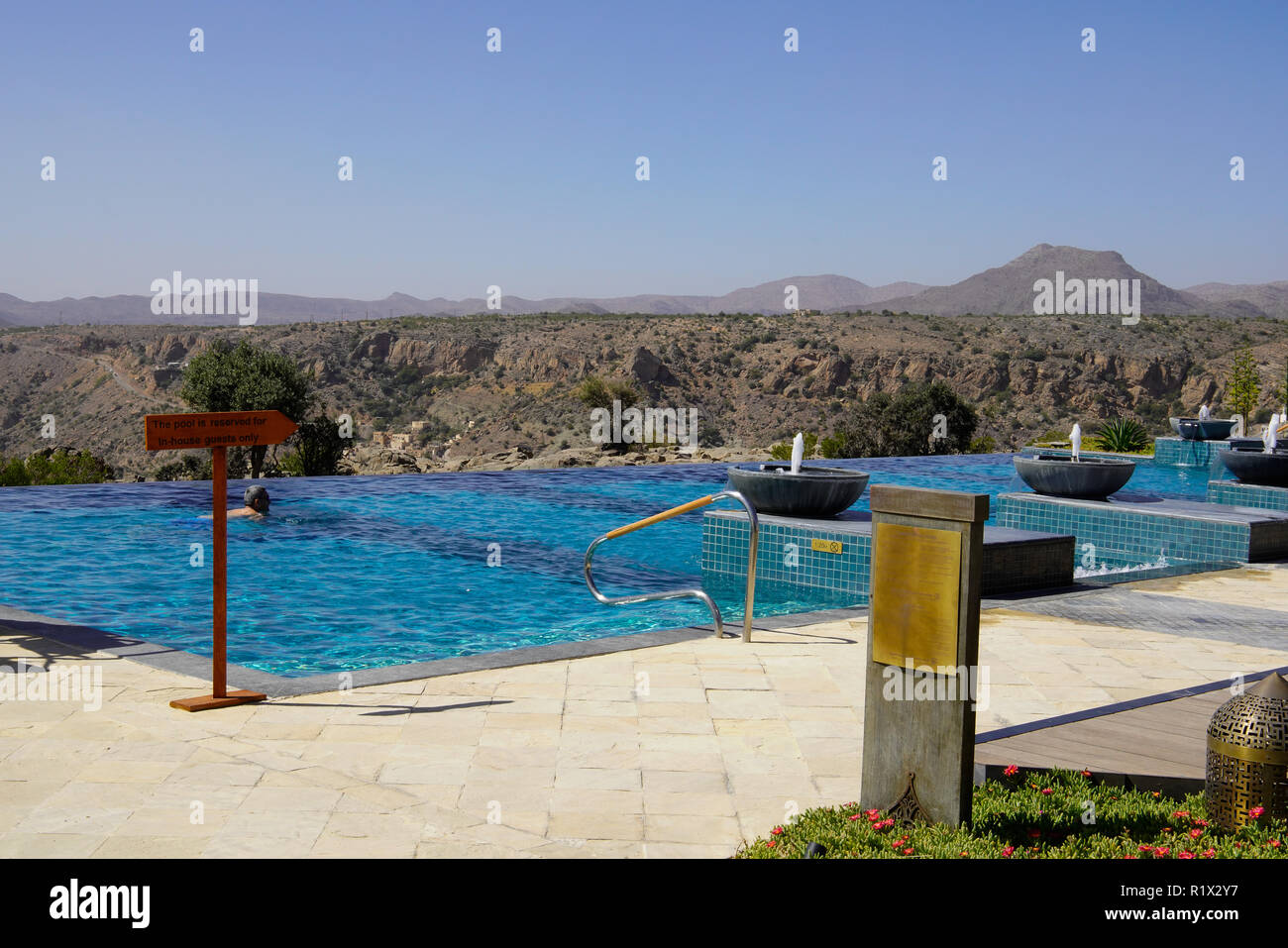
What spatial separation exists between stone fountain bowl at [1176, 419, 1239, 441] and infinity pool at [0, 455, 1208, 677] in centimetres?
350

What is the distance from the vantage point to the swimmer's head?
1247cm

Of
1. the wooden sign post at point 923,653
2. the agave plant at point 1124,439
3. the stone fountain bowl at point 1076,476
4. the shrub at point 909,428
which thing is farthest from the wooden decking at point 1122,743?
the shrub at point 909,428

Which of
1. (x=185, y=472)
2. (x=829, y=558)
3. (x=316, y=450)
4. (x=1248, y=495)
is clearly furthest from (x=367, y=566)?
(x=185, y=472)

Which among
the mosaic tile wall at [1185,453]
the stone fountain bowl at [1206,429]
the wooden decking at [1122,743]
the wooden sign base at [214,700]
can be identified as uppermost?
the stone fountain bowl at [1206,429]

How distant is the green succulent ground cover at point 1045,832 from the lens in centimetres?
337

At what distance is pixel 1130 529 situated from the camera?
10.9 metres

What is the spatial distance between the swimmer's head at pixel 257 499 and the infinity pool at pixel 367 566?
0.20m

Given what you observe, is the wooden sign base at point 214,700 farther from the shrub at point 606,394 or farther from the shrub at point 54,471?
the shrub at point 606,394

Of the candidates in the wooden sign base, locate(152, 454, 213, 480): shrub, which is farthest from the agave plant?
the wooden sign base

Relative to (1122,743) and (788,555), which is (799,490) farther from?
(1122,743)

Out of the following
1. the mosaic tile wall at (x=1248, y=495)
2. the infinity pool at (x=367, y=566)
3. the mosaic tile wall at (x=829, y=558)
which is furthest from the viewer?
the mosaic tile wall at (x=1248, y=495)

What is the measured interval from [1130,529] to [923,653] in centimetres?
832

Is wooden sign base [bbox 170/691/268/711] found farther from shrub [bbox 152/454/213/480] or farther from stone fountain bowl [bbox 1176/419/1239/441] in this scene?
shrub [bbox 152/454/213/480]
